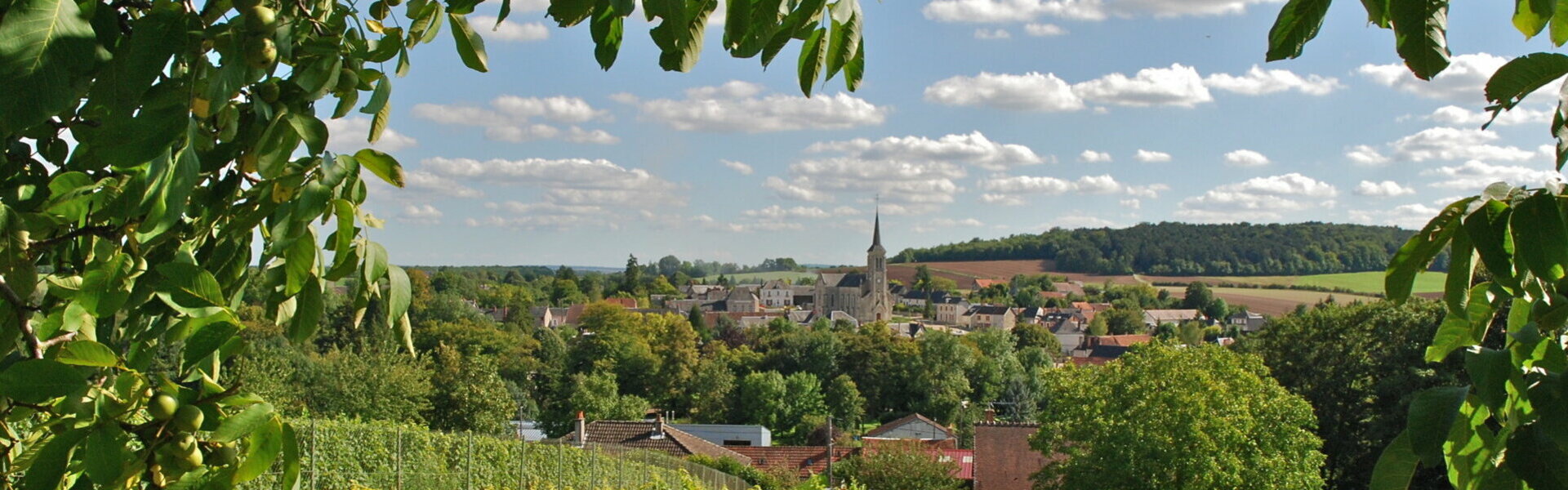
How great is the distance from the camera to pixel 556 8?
1224 mm

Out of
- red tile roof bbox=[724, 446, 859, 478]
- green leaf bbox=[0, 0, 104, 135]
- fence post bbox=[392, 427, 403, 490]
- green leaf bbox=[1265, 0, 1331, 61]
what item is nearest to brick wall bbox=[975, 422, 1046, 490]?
red tile roof bbox=[724, 446, 859, 478]

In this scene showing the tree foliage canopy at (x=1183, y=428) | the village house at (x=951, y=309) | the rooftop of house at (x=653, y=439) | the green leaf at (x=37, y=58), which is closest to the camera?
the green leaf at (x=37, y=58)

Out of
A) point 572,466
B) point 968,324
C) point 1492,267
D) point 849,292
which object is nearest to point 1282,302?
point 968,324

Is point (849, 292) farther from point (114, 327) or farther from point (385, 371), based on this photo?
point (114, 327)

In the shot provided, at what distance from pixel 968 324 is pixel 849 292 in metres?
13.3

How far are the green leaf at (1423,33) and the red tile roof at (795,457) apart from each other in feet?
92.6

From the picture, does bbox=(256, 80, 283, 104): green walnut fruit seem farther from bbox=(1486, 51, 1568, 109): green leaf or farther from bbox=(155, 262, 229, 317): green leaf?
bbox=(1486, 51, 1568, 109): green leaf

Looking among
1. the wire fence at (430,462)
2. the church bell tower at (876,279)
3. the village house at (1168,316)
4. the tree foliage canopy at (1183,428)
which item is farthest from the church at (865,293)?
the wire fence at (430,462)

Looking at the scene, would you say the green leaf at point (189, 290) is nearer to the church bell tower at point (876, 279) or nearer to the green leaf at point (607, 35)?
the green leaf at point (607, 35)

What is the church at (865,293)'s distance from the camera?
98.2m

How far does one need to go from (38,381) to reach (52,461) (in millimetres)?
81

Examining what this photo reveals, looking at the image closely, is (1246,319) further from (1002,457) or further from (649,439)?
(649,439)

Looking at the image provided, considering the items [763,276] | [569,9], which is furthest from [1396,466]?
[763,276]

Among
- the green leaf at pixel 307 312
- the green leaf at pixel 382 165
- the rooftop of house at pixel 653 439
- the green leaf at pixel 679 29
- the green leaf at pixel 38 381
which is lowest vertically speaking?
the rooftop of house at pixel 653 439
